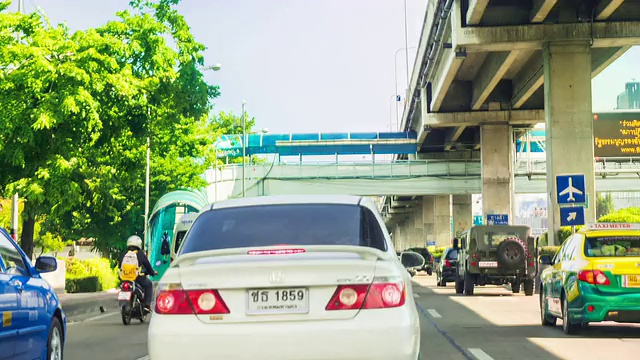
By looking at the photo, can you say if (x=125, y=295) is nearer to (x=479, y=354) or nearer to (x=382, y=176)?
(x=479, y=354)

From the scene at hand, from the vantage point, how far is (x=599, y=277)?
13.1 meters

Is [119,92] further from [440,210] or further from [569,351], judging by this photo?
[440,210]

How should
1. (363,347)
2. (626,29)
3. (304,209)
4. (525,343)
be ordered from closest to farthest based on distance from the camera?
(363,347)
(304,209)
(525,343)
(626,29)

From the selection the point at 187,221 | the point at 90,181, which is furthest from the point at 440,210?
the point at 90,181

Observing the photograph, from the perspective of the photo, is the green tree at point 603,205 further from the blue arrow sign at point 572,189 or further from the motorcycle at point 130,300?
the motorcycle at point 130,300

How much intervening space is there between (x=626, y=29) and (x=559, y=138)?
422cm

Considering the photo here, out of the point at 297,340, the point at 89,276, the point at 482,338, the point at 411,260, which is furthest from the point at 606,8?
the point at 297,340

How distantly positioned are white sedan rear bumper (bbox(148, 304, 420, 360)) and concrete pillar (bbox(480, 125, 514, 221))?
4627cm

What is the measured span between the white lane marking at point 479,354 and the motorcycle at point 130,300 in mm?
7793

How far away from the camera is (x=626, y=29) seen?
3291 cm

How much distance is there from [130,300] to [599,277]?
852 cm

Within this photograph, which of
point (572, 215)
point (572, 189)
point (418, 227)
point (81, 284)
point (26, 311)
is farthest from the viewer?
point (418, 227)

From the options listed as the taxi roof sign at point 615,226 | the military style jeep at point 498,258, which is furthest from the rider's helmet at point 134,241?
the military style jeep at point 498,258

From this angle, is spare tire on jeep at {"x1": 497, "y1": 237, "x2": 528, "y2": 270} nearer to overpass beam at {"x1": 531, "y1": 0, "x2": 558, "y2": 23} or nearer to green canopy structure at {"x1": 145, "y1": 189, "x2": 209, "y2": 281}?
overpass beam at {"x1": 531, "y1": 0, "x2": 558, "y2": 23}
